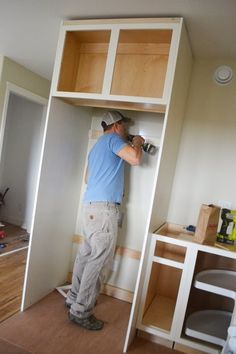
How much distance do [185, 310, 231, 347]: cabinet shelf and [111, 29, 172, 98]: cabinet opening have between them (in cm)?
165

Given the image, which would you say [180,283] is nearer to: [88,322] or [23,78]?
[88,322]

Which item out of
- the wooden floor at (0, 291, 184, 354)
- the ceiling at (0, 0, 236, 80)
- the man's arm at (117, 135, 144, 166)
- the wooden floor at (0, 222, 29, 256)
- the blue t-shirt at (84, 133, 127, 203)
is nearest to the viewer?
the ceiling at (0, 0, 236, 80)

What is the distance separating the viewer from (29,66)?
3322mm

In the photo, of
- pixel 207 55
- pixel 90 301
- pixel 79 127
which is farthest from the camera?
pixel 79 127

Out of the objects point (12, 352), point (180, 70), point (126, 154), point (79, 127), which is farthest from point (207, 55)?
point (12, 352)

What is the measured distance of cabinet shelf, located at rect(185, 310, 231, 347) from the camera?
1.89 meters

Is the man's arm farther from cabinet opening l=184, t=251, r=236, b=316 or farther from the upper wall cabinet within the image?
cabinet opening l=184, t=251, r=236, b=316

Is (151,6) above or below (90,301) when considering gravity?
above

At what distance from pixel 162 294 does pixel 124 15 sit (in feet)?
7.31

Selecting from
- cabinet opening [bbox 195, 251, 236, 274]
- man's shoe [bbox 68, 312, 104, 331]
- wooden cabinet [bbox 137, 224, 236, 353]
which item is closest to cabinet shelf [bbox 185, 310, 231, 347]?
wooden cabinet [bbox 137, 224, 236, 353]

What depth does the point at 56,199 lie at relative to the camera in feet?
7.72

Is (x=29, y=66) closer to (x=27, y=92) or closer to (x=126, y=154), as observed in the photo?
(x=27, y=92)

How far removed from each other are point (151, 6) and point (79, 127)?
3.78 ft

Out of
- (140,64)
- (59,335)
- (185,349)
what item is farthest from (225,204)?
(59,335)
